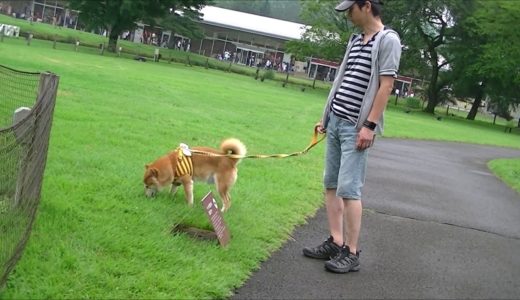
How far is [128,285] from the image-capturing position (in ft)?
12.8

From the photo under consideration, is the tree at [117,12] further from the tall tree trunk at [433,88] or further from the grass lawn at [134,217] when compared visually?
the grass lawn at [134,217]

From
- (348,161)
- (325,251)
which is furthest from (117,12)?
(348,161)

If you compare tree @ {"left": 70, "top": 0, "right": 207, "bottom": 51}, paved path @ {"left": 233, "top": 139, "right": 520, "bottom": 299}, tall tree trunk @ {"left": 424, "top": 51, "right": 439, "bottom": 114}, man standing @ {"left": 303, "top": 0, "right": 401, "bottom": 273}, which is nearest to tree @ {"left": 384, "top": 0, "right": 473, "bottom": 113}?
tall tree trunk @ {"left": 424, "top": 51, "right": 439, "bottom": 114}

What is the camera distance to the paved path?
470 centimetres

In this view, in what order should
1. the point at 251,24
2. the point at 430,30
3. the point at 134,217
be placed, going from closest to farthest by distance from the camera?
the point at 134,217 < the point at 430,30 < the point at 251,24

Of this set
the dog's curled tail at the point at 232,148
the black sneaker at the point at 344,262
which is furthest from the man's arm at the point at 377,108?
the dog's curled tail at the point at 232,148

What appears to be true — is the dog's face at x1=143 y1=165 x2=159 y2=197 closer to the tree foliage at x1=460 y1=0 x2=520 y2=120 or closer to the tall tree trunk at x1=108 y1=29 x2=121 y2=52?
the tree foliage at x1=460 y1=0 x2=520 y2=120

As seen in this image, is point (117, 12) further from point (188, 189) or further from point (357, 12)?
point (357, 12)

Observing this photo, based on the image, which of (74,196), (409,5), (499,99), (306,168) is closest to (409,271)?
(74,196)

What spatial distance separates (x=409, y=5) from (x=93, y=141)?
3871 centimetres

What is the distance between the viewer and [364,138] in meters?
4.68

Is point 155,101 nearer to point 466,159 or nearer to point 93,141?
point 93,141

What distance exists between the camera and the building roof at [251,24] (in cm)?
7025

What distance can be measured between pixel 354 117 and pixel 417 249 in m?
1.98
